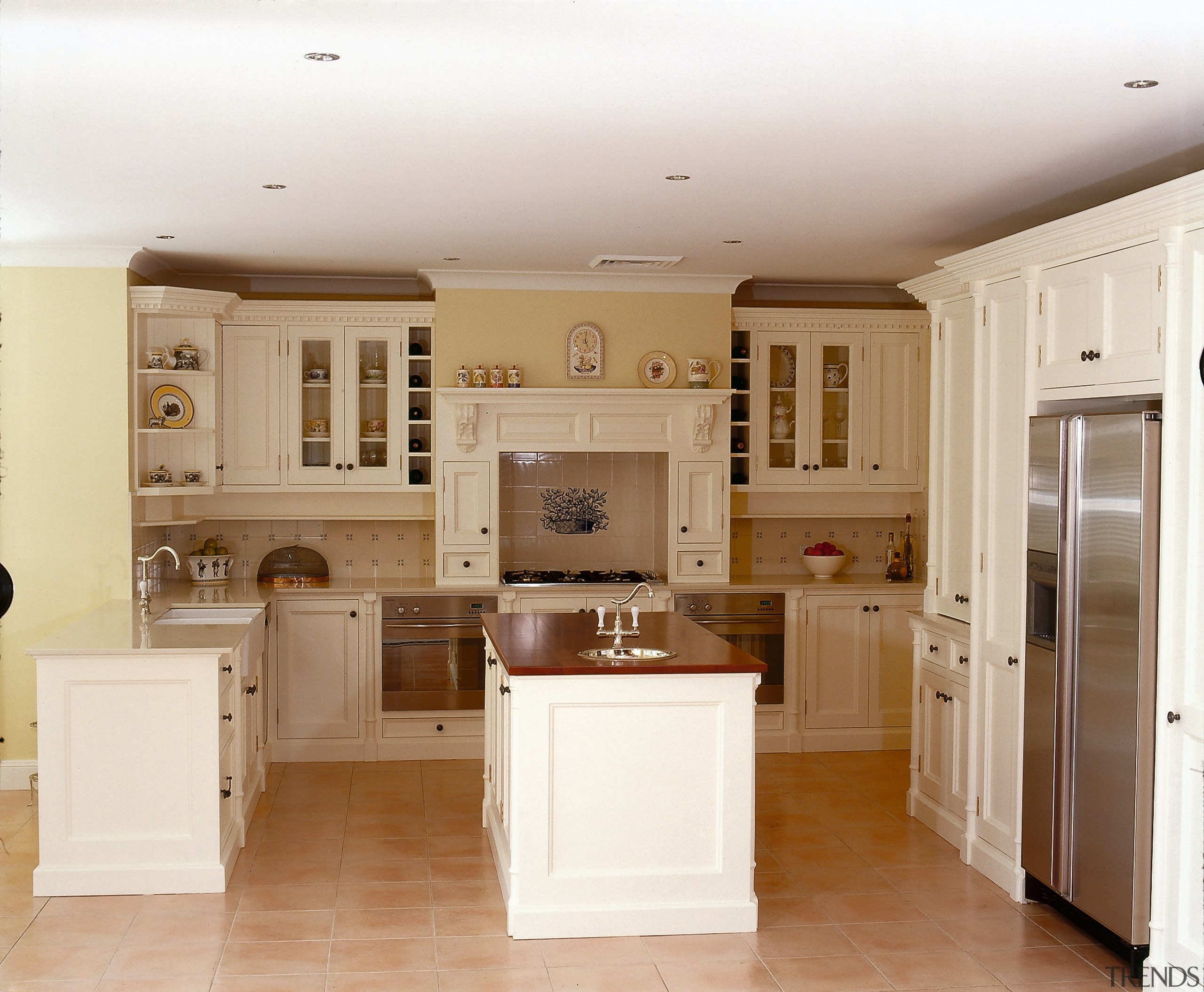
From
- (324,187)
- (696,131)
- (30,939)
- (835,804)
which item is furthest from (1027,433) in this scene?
(30,939)

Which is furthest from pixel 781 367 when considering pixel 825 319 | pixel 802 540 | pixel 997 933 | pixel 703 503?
pixel 997 933

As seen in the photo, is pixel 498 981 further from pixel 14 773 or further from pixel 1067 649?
pixel 14 773

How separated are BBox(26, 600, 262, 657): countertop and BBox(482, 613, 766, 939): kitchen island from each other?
120 centimetres

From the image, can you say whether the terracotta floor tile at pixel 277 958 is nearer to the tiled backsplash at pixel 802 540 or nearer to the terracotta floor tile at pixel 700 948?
the terracotta floor tile at pixel 700 948

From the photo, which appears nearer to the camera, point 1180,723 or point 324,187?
point 1180,723

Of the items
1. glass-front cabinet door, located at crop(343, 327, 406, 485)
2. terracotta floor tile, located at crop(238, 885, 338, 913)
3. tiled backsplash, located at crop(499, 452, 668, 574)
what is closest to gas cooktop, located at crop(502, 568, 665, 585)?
tiled backsplash, located at crop(499, 452, 668, 574)

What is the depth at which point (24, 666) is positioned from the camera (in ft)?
17.7

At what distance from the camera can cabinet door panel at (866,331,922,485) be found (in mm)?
6375

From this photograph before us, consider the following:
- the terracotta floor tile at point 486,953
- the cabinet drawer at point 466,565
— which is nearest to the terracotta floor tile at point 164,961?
the terracotta floor tile at point 486,953

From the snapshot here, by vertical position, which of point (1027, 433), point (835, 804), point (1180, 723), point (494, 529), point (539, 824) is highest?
point (1027, 433)

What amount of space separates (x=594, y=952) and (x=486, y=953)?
34cm

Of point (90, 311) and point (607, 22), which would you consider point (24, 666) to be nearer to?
point (90, 311)

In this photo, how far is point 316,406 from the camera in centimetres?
611

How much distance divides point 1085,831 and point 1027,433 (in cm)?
135
